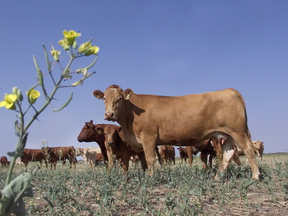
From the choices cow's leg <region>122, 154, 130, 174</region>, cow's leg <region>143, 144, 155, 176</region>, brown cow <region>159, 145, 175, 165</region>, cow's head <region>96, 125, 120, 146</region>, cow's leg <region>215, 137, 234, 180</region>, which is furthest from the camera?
brown cow <region>159, 145, 175, 165</region>

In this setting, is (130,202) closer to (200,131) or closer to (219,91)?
(200,131)

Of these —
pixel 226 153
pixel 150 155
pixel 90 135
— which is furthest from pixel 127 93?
pixel 90 135

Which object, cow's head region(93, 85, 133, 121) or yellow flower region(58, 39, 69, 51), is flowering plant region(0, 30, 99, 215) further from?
cow's head region(93, 85, 133, 121)

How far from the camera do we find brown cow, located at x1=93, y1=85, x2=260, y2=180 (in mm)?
6848

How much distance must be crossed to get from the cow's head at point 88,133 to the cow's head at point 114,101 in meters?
6.16

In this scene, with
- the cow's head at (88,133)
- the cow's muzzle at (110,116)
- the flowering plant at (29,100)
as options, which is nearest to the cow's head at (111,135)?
the cow's muzzle at (110,116)

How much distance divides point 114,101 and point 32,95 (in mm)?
5892

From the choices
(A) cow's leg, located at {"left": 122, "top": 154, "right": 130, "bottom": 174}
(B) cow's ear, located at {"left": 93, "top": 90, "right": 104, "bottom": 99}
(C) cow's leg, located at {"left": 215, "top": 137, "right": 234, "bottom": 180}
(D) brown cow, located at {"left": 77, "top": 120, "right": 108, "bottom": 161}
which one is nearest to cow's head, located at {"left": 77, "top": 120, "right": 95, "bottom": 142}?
(D) brown cow, located at {"left": 77, "top": 120, "right": 108, "bottom": 161}

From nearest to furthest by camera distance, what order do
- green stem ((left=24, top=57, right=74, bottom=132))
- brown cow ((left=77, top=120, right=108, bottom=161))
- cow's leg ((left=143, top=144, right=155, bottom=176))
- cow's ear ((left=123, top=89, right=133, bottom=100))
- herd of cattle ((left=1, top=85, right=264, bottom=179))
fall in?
green stem ((left=24, top=57, right=74, bottom=132)), cow's leg ((left=143, top=144, right=155, bottom=176)), herd of cattle ((left=1, top=85, right=264, bottom=179)), cow's ear ((left=123, top=89, right=133, bottom=100)), brown cow ((left=77, top=120, right=108, bottom=161))

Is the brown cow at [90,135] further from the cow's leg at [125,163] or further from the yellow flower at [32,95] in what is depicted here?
the yellow flower at [32,95]

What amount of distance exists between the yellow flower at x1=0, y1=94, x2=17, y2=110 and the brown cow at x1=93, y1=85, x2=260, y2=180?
209 inches

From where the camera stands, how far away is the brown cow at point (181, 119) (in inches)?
270

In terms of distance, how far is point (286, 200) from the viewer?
13.5 feet

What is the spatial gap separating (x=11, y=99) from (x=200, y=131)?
579cm
